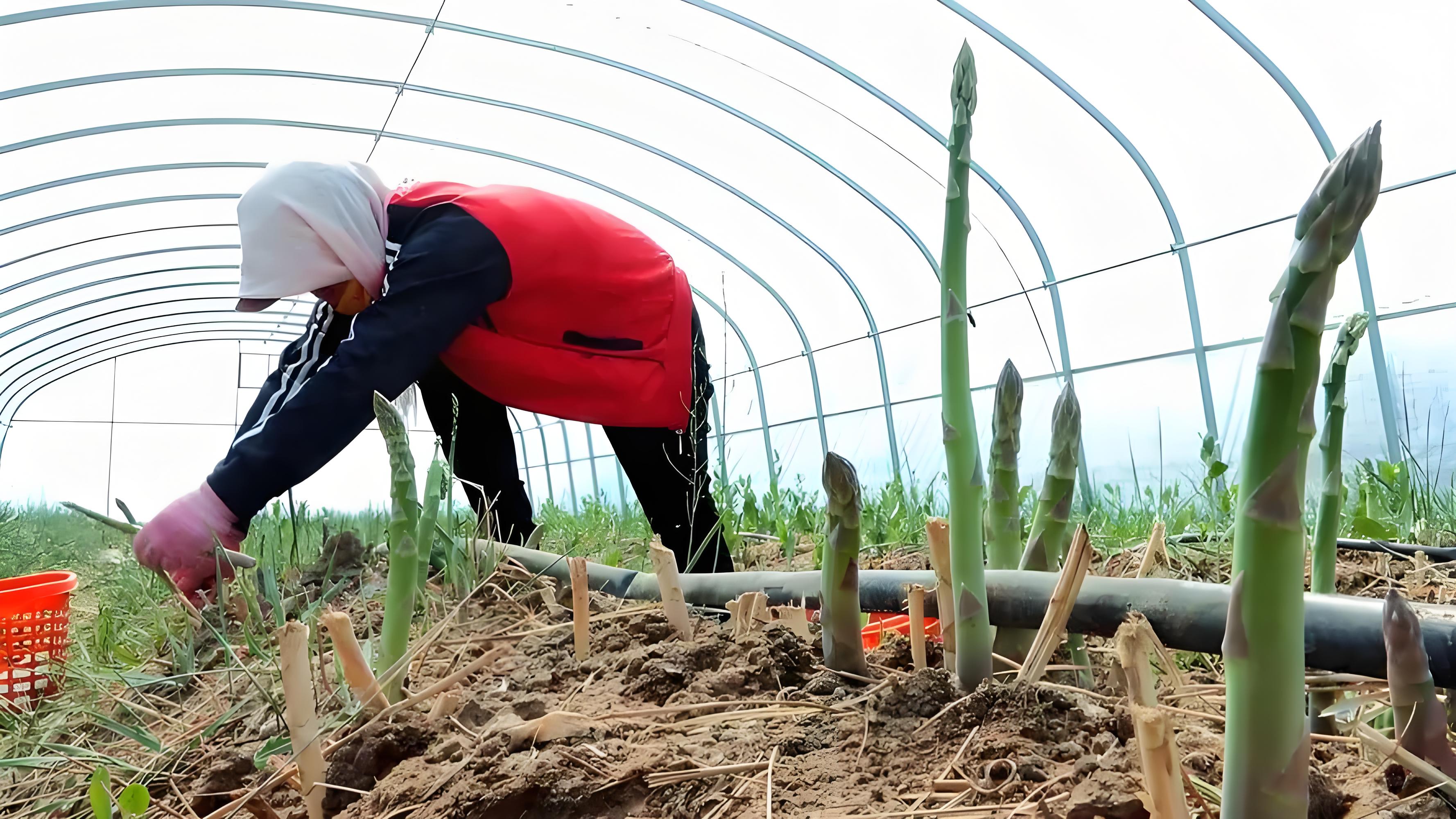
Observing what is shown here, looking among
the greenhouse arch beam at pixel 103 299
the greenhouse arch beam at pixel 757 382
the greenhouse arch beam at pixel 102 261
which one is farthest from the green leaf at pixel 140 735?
the greenhouse arch beam at pixel 103 299

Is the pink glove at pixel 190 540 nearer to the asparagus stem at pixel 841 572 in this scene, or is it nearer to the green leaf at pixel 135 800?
the green leaf at pixel 135 800

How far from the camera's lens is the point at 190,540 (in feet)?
5.32

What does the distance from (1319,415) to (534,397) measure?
5894mm

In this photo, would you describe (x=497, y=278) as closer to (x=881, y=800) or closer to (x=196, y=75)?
(x=881, y=800)

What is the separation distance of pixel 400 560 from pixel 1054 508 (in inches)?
25.7

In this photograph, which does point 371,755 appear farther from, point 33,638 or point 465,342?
point 465,342

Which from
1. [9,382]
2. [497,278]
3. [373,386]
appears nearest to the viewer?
[373,386]

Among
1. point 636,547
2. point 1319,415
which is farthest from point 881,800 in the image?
point 1319,415

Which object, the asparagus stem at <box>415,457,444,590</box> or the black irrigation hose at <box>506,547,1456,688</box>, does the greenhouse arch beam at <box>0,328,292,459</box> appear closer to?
the asparagus stem at <box>415,457,444,590</box>

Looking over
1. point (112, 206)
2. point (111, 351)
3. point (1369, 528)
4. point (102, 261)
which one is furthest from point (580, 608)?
point (111, 351)

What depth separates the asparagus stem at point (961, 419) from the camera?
0.67 metres

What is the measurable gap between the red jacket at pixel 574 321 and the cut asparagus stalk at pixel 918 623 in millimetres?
1491

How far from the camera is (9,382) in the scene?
1493 centimetres

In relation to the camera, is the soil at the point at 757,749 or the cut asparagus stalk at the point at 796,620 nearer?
the soil at the point at 757,749
